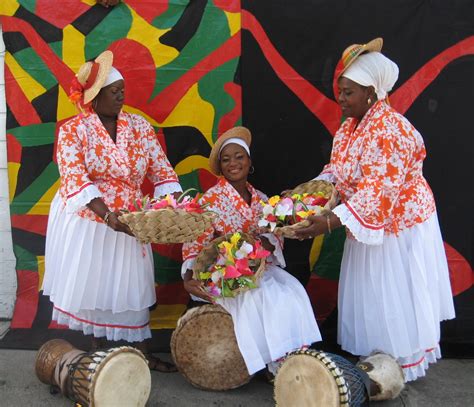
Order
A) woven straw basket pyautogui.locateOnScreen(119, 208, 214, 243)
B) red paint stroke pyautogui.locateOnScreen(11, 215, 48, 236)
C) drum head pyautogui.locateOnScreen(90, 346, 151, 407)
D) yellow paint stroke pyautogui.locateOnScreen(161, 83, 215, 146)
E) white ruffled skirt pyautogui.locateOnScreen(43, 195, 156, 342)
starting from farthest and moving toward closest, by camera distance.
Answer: red paint stroke pyautogui.locateOnScreen(11, 215, 48, 236), yellow paint stroke pyautogui.locateOnScreen(161, 83, 215, 146), white ruffled skirt pyautogui.locateOnScreen(43, 195, 156, 342), woven straw basket pyautogui.locateOnScreen(119, 208, 214, 243), drum head pyautogui.locateOnScreen(90, 346, 151, 407)

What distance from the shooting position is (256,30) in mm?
4254

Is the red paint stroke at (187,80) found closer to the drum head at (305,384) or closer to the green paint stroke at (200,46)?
the green paint stroke at (200,46)

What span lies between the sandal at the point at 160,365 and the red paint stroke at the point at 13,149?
5.89 feet

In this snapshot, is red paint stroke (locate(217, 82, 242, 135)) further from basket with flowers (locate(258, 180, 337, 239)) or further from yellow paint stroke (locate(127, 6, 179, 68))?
basket with flowers (locate(258, 180, 337, 239))

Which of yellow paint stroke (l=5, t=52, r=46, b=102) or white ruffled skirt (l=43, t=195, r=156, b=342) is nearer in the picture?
white ruffled skirt (l=43, t=195, r=156, b=342)

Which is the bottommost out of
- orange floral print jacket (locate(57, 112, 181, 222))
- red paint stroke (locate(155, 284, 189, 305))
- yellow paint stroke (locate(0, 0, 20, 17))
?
red paint stroke (locate(155, 284, 189, 305))

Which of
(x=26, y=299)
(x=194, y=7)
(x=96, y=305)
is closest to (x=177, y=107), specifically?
(x=194, y=7)

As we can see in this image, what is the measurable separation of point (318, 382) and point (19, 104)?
299 cm

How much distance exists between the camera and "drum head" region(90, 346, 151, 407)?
2.93 meters

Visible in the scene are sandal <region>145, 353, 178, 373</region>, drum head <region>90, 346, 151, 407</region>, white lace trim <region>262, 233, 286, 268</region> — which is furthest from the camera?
sandal <region>145, 353, 178, 373</region>

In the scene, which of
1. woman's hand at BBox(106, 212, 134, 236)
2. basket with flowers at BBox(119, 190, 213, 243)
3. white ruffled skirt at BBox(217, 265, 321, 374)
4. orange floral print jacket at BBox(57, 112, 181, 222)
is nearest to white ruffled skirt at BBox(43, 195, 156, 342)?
orange floral print jacket at BBox(57, 112, 181, 222)

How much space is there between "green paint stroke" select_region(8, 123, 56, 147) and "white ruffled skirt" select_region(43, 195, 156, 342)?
79cm

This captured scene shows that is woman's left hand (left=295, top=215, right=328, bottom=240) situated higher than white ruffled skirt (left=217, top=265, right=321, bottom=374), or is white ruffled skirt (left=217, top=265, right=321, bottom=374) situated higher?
woman's left hand (left=295, top=215, right=328, bottom=240)

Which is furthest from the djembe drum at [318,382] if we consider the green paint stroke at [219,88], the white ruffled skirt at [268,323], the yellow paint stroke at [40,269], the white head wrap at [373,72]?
the yellow paint stroke at [40,269]
